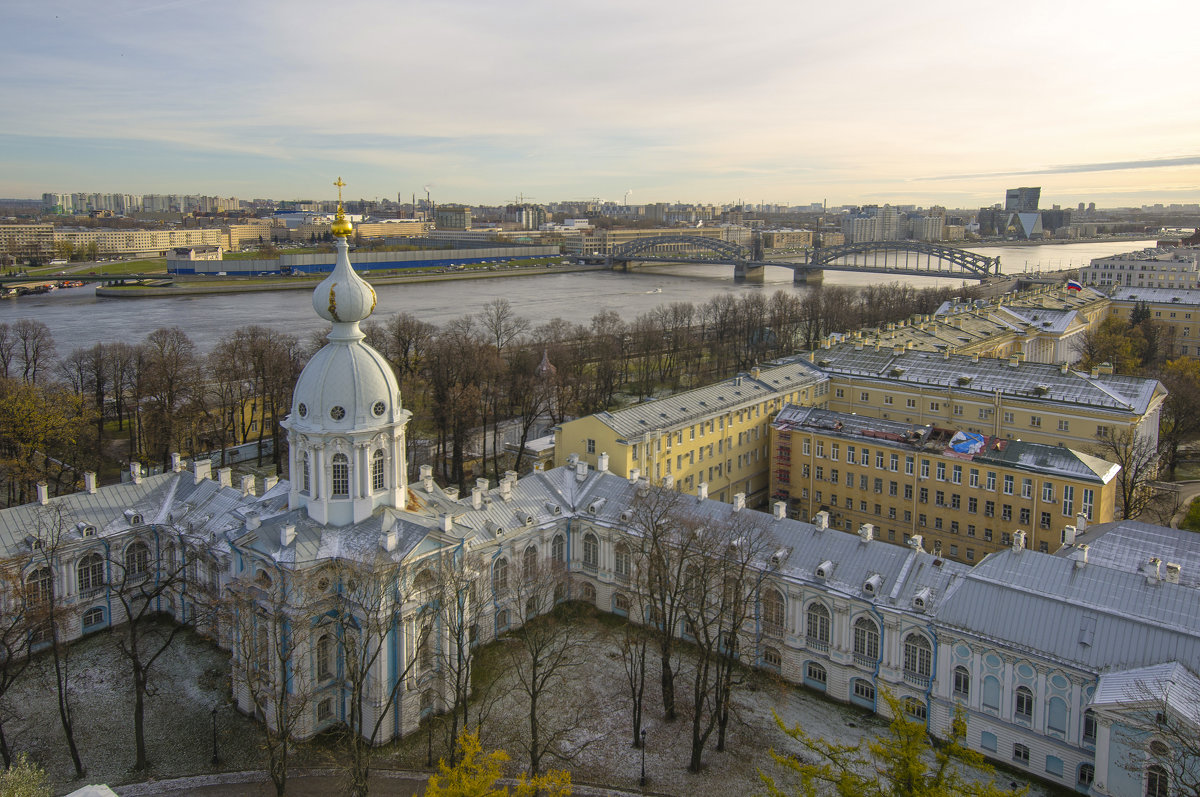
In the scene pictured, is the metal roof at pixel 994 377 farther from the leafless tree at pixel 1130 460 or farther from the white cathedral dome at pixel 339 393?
the white cathedral dome at pixel 339 393

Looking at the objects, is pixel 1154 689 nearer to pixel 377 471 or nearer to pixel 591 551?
pixel 591 551

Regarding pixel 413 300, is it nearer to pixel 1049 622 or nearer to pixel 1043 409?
pixel 1043 409

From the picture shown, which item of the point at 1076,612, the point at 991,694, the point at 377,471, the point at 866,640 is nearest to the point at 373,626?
the point at 377,471

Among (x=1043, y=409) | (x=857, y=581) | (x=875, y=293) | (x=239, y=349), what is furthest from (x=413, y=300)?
(x=857, y=581)

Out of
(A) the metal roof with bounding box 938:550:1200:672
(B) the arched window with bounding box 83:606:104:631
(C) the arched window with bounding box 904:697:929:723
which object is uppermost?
(A) the metal roof with bounding box 938:550:1200:672

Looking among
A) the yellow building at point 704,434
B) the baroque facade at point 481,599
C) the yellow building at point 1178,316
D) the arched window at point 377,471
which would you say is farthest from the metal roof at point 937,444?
the yellow building at point 1178,316

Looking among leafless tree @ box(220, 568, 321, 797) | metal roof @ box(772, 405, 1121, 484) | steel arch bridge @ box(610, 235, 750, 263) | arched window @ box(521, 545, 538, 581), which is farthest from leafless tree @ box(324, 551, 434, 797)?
steel arch bridge @ box(610, 235, 750, 263)

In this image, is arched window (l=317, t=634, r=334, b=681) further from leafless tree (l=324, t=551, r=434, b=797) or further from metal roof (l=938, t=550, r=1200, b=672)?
metal roof (l=938, t=550, r=1200, b=672)
